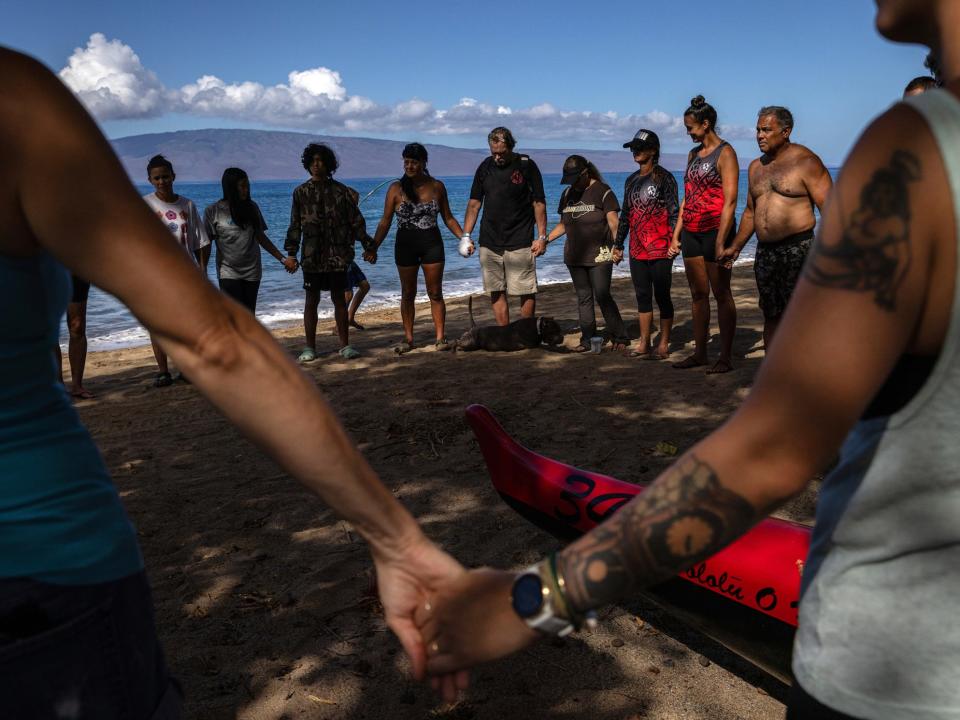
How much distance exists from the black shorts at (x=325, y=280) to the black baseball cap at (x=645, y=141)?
3.72 m

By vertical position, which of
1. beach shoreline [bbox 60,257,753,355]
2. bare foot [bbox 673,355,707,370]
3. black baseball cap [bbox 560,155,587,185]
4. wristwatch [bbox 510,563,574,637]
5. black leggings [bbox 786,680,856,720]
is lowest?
beach shoreline [bbox 60,257,753,355]

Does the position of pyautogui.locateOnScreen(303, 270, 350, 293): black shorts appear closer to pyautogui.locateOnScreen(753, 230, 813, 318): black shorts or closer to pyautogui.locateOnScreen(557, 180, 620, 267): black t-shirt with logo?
pyautogui.locateOnScreen(557, 180, 620, 267): black t-shirt with logo

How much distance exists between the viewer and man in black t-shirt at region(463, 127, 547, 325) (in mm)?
9719

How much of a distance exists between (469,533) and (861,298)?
407 centimetres

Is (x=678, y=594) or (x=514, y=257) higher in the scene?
(x=514, y=257)

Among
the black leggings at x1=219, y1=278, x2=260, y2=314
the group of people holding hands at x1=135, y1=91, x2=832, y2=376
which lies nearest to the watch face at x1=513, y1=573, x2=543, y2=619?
the group of people holding hands at x1=135, y1=91, x2=832, y2=376

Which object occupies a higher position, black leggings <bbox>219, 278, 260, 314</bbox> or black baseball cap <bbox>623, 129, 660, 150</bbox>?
black baseball cap <bbox>623, 129, 660, 150</bbox>

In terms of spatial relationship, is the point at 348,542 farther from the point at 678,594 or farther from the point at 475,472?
the point at 678,594

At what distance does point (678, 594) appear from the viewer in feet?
11.4

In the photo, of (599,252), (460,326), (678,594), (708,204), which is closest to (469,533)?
(678,594)

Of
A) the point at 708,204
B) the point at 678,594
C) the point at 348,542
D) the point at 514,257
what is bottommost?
the point at 348,542

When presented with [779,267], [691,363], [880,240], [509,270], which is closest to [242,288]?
[509,270]

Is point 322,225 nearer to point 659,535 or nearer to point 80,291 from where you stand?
point 80,291

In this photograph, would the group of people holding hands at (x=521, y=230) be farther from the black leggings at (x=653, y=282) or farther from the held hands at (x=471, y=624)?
the held hands at (x=471, y=624)
